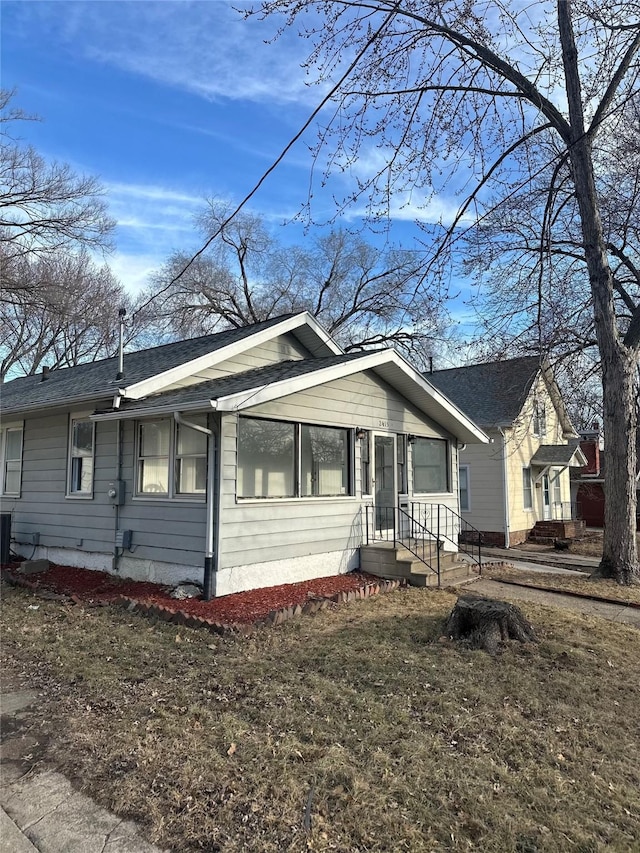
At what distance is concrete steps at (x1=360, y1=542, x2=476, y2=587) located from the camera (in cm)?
934

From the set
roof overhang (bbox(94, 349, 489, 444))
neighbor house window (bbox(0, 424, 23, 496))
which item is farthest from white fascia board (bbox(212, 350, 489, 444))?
neighbor house window (bbox(0, 424, 23, 496))

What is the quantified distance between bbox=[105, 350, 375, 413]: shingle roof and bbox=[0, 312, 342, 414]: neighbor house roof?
259mm

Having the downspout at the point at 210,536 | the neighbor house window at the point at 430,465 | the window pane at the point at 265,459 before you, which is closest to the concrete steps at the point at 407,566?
the neighbor house window at the point at 430,465

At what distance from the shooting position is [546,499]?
21016mm

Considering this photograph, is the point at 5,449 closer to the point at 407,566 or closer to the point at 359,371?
the point at 359,371

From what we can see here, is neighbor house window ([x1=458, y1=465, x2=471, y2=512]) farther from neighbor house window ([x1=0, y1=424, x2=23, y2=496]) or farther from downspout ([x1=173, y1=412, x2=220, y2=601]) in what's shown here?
neighbor house window ([x1=0, y1=424, x2=23, y2=496])

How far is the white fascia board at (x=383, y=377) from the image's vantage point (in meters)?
7.61

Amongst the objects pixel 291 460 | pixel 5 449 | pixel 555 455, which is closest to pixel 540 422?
pixel 555 455

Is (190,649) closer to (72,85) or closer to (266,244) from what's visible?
(72,85)

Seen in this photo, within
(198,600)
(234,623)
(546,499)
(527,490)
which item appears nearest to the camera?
(234,623)

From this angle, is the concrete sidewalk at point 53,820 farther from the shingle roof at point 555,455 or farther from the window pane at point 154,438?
the shingle roof at point 555,455

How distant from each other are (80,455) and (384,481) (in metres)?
5.66

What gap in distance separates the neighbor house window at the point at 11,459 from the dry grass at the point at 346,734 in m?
6.00

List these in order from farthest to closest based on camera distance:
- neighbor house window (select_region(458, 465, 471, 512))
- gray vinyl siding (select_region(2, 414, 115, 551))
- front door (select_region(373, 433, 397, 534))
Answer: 1. neighbor house window (select_region(458, 465, 471, 512))
2. front door (select_region(373, 433, 397, 534))
3. gray vinyl siding (select_region(2, 414, 115, 551))
